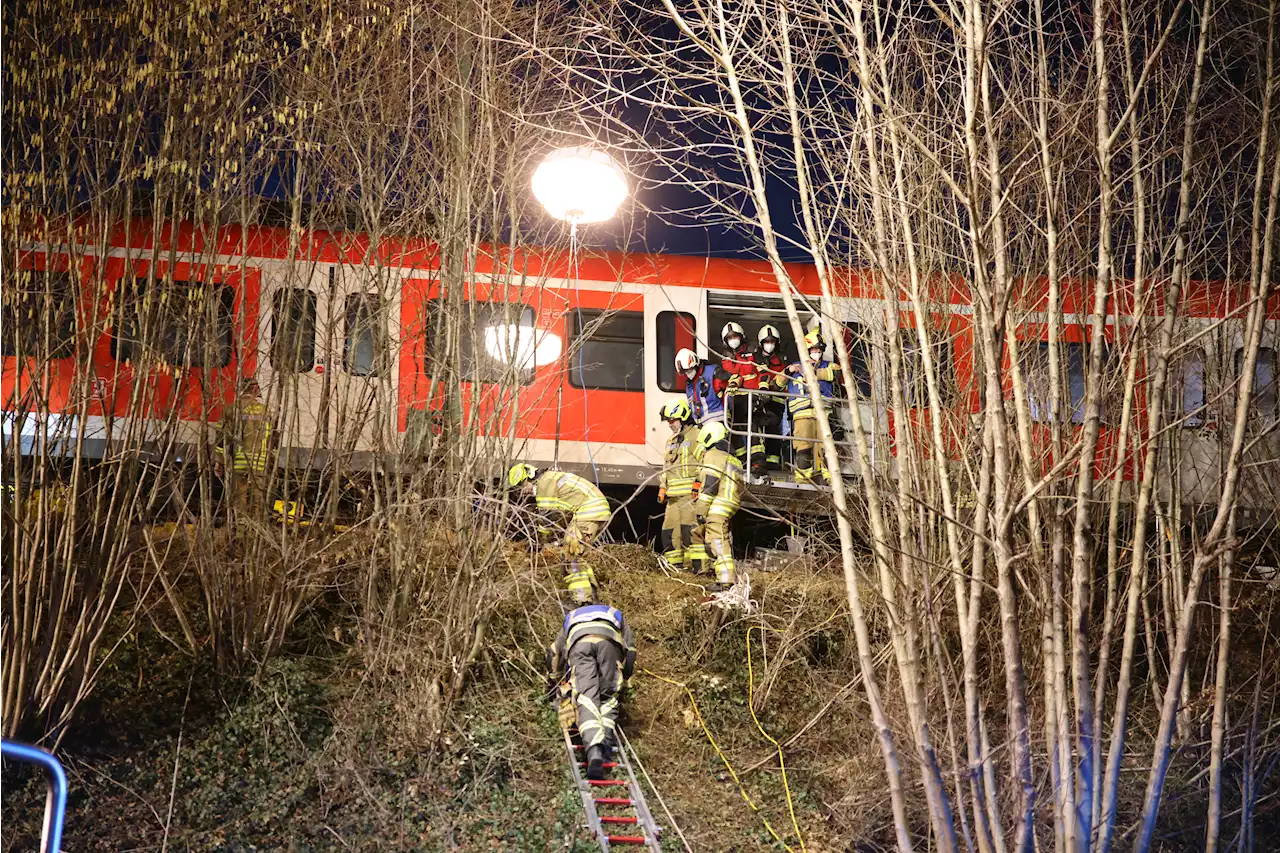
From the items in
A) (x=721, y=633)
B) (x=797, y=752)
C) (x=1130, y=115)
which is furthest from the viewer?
(x=721, y=633)

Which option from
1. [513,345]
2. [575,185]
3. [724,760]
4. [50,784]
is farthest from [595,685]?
[50,784]

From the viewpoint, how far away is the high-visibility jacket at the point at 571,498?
8609mm

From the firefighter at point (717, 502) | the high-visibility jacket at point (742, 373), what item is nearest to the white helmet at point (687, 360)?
the high-visibility jacket at point (742, 373)

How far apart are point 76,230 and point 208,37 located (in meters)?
1.43

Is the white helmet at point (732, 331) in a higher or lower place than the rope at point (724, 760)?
higher

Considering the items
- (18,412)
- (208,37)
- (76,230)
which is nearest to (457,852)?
(18,412)

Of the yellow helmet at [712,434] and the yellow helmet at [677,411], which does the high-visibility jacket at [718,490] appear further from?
the yellow helmet at [677,411]

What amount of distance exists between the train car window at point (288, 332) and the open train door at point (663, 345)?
369cm

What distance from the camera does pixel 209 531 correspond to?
751 cm

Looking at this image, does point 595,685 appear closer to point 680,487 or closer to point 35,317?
point 680,487

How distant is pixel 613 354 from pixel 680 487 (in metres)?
1.62

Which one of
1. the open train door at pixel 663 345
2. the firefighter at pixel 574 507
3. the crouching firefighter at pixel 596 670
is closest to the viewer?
the crouching firefighter at pixel 596 670

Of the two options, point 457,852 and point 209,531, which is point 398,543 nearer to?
point 209,531

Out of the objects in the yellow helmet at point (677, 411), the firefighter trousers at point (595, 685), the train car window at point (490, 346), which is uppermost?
the train car window at point (490, 346)
